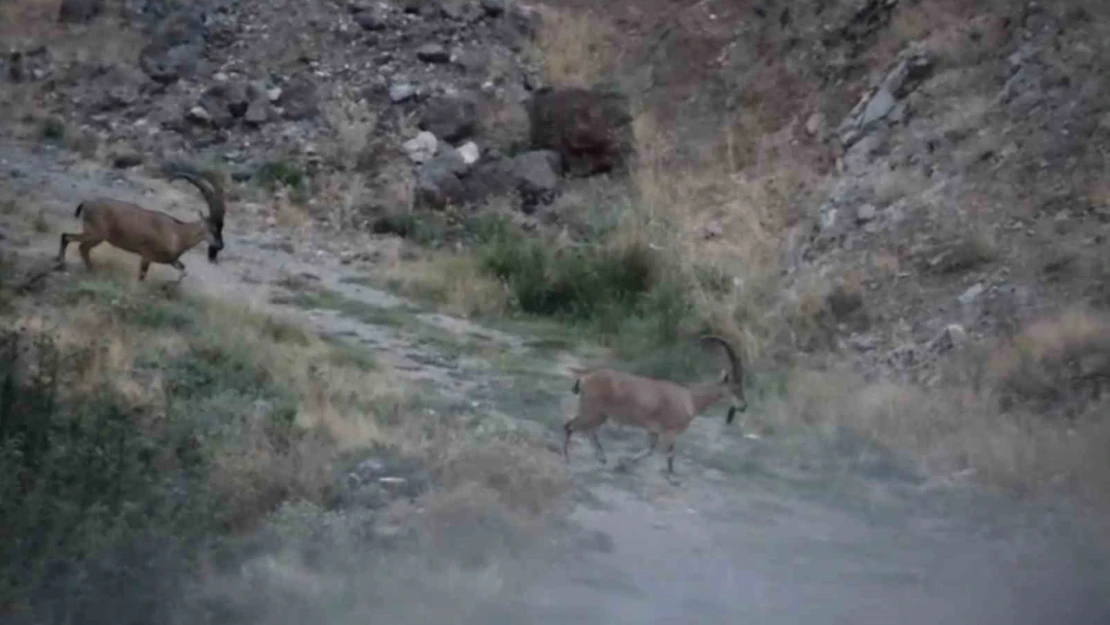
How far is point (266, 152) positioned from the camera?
13.7m

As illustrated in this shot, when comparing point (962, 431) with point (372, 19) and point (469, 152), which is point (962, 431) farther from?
point (372, 19)

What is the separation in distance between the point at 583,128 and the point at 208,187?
3.61 metres

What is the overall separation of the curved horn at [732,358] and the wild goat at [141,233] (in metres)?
3.15

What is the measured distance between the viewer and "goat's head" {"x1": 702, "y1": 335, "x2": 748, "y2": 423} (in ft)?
24.9

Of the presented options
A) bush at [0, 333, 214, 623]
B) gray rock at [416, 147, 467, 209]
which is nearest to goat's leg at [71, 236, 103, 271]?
bush at [0, 333, 214, 623]

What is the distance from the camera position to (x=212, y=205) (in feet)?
35.4

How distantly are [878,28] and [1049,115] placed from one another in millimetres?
3571

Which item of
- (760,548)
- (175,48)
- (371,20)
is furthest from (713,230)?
(175,48)

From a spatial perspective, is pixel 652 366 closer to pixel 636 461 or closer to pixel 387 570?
pixel 636 461

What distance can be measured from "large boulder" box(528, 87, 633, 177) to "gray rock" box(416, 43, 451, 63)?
1620 millimetres

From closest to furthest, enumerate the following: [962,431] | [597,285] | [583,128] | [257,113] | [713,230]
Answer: [962,431], [597,285], [713,230], [583,128], [257,113]

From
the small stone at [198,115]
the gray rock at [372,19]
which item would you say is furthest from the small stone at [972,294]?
the gray rock at [372,19]

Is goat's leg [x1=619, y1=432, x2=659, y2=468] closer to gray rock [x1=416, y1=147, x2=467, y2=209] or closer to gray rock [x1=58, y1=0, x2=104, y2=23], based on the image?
gray rock [x1=416, y1=147, x2=467, y2=209]

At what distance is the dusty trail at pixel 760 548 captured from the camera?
609 cm
